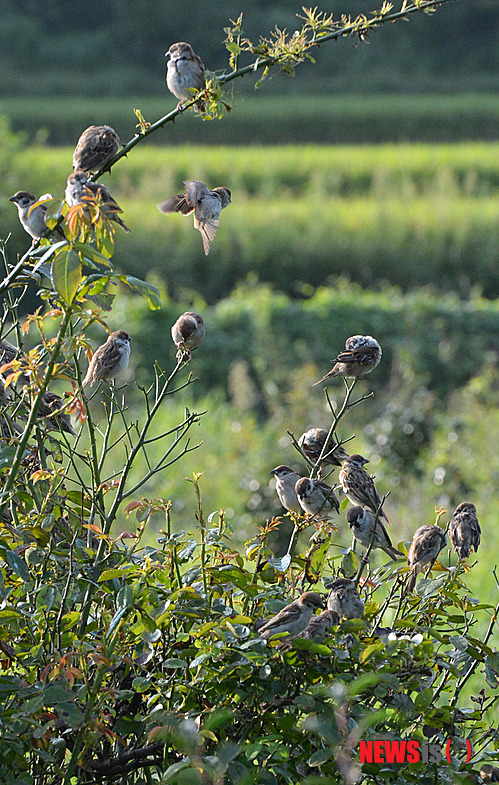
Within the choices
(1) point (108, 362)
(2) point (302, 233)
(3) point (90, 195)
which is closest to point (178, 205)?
(1) point (108, 362)

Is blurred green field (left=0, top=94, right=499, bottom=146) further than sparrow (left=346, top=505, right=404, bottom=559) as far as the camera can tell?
Yes

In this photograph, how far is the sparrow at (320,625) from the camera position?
1.32 meters

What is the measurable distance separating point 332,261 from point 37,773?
45.3 ft

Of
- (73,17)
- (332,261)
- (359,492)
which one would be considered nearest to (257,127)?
(332,261)

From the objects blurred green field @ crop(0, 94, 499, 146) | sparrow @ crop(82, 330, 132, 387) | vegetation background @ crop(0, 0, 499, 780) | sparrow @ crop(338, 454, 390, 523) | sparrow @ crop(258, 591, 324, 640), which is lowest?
sparrow @ crop(258, 591, 324, 640)

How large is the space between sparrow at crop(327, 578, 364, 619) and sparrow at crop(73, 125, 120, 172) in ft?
2.75

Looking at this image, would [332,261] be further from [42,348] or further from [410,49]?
[410,49]

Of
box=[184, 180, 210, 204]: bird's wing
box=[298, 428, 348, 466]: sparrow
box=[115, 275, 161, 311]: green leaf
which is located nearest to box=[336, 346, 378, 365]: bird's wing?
box=[298, 428, 348, 466]: sparrow

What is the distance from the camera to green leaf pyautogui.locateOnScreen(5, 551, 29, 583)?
1309 mm

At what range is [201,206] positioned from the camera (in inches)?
65.2

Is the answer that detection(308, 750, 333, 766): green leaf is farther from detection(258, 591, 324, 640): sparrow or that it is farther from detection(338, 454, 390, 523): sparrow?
detection(338, 454, 390, 523): sparrow

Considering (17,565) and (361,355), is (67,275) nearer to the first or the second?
(17,565)

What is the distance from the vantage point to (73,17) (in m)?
42.8

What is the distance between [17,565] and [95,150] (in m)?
0.76
